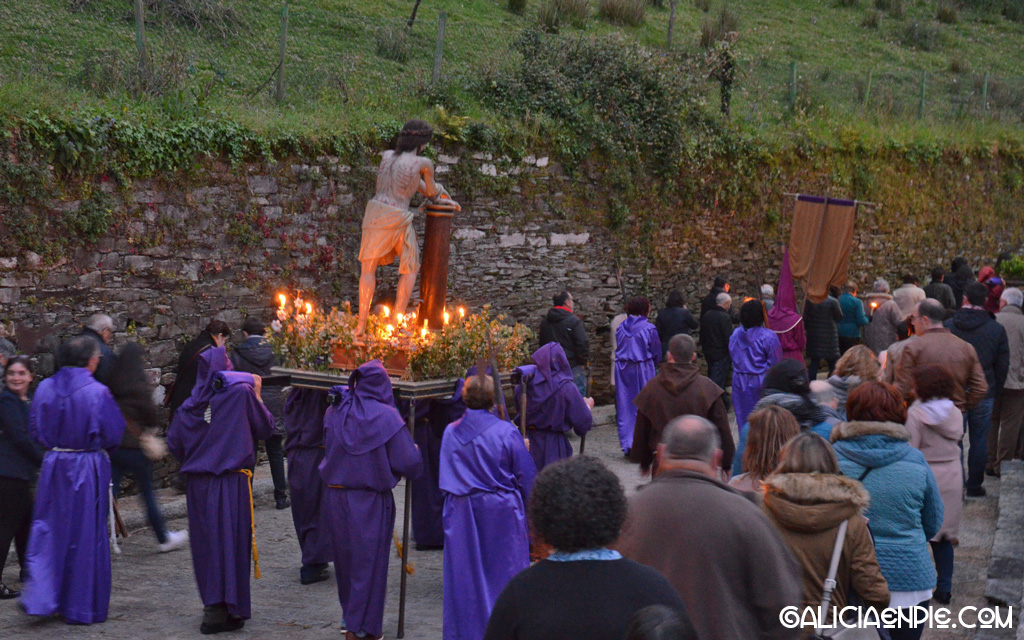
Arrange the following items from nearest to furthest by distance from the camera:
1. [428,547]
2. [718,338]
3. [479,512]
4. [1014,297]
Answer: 1. [479,512]
2. [428,547]
3. [1014,297]
4. [718,338]

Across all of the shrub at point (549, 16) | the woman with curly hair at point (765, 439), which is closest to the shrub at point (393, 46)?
the shrub at point (549, 16)

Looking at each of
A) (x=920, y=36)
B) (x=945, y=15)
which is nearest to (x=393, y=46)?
(x=920, y=36)

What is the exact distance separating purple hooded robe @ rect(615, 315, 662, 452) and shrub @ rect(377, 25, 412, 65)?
6.96 m

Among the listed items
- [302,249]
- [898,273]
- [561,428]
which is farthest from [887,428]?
[898,273]

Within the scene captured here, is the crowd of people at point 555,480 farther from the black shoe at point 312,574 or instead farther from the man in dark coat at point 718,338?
the man in dark coat at point 718,338

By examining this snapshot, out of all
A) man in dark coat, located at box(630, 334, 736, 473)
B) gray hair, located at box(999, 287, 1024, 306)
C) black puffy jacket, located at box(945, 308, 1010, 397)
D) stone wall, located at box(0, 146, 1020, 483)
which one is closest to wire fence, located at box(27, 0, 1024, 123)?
stone wall, located at box(0, 146, 1020, 483)

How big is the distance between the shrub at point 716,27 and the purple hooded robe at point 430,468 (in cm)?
1599

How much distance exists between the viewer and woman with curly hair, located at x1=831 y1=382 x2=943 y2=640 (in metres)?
4.69

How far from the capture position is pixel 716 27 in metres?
23.6

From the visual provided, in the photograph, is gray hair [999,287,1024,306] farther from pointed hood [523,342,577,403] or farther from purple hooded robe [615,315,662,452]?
pointed hood [523,342,577,403]

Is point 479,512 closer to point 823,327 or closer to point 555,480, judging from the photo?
point 555,480

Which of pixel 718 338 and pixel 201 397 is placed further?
pixel 718 338

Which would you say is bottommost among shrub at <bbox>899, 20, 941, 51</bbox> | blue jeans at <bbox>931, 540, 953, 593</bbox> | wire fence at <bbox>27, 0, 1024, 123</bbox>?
blue jeans at <bbox>931, 540, 953, 593</bbox>

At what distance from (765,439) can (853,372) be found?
207cm
